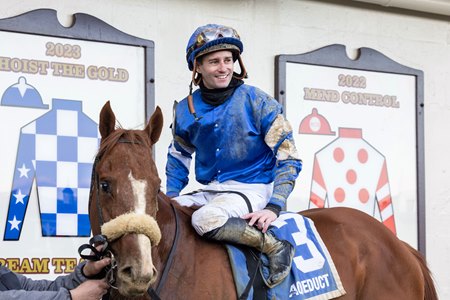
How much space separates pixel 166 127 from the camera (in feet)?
19.5

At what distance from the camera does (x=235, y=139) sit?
4.15 meters

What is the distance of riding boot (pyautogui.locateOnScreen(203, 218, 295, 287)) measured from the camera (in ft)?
12.6

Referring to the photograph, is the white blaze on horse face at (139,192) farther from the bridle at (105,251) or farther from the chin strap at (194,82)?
the chin strap at (194,82)

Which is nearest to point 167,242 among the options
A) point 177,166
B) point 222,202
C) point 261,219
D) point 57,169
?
point 222,202

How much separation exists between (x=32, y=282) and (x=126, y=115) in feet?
6.74

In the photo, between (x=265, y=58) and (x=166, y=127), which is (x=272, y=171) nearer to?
(x=166, y=127)

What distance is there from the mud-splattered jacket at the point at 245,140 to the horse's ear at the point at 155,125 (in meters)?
0.50

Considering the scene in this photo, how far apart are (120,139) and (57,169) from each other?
2029 millimetres

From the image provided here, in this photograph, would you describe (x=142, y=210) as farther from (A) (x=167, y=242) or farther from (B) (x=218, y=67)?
(B) (x=218, y=67)

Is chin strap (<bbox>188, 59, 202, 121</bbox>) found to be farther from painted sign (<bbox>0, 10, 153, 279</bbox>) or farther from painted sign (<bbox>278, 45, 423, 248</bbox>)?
painted sign (<bbox>278, 45, 423, 248</bbox>)

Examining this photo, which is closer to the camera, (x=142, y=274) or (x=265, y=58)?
(x=142, y=274)

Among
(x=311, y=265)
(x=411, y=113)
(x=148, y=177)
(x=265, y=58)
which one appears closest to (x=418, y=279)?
(x=311, y=265)

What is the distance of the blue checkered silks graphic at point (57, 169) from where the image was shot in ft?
17.5

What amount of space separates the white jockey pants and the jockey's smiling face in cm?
51
